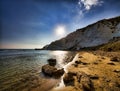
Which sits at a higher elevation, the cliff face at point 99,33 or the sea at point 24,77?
the cliff face at point 99,33

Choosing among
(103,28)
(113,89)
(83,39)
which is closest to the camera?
(113,89)

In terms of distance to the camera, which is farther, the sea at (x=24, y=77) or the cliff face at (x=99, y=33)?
the cliff face at (x=99, y=33)

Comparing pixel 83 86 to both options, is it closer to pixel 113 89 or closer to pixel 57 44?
pixel 113 89

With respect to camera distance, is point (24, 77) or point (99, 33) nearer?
point (24, 77)

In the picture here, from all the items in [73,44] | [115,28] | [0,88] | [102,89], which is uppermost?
[115,28]

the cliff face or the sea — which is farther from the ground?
the cliff face

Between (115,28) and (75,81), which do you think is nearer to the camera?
(75,81)

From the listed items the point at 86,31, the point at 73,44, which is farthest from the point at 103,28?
the point at 73,44

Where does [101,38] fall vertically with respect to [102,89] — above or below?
above

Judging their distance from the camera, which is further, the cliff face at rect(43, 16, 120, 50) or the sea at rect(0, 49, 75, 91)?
the cliff face at rect(43, 16, 120, 50)

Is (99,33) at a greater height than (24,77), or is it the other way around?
(99,33)

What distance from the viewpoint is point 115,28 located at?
73.9 meters

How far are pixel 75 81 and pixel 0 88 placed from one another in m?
6.90

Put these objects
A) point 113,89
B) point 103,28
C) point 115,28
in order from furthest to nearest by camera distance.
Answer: point 103,28 → point 115,28 → point 113,89
